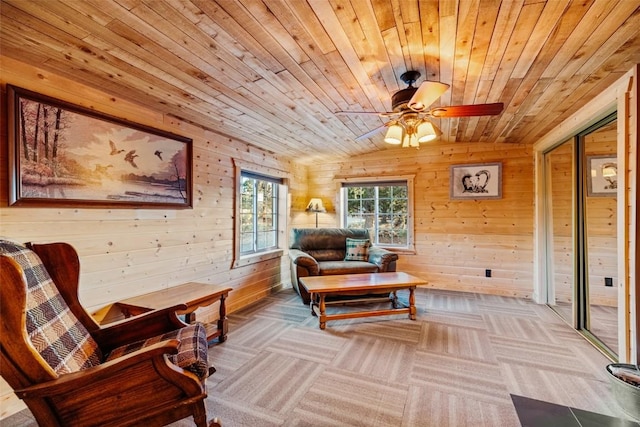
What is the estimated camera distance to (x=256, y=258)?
13.1 feet

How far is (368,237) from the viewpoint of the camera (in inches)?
183

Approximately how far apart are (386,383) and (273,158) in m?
3.33

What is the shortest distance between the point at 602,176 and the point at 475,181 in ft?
4.50

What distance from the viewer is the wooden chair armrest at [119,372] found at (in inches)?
43.5

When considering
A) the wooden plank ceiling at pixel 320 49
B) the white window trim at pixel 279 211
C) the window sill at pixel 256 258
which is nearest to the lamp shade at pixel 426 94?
the wooden plank ceiling at pixel 320 49

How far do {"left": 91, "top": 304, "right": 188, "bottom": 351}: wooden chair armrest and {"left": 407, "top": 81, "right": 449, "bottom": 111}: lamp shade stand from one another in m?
2.00

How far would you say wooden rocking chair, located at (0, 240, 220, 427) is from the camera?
1.08 metres

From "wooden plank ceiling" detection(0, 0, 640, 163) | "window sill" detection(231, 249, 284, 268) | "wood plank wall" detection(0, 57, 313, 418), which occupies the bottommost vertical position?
"window sill" detection(231, 249, 284, 268)

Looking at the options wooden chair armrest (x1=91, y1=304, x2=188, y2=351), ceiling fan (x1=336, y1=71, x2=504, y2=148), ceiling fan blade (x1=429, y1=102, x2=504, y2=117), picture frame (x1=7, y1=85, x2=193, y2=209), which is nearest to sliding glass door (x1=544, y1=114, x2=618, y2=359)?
ceiling fan blade (x1=429, y1=102, x2=504, y2=117)

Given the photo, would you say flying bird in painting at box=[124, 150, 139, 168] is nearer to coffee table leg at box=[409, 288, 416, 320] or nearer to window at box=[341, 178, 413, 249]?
coffee table leg at box=[409, 288, 416, 320]

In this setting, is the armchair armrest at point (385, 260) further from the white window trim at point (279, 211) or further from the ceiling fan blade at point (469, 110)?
the ceiling fan blade at point (469, 110)

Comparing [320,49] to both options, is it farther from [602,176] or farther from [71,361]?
[602,176]

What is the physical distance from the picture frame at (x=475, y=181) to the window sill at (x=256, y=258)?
110 inches

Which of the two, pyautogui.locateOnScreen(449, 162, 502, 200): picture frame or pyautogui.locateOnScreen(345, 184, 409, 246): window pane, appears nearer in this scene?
pyautogui.locateOnScreen(449, 162, 502, 200): picture frame
